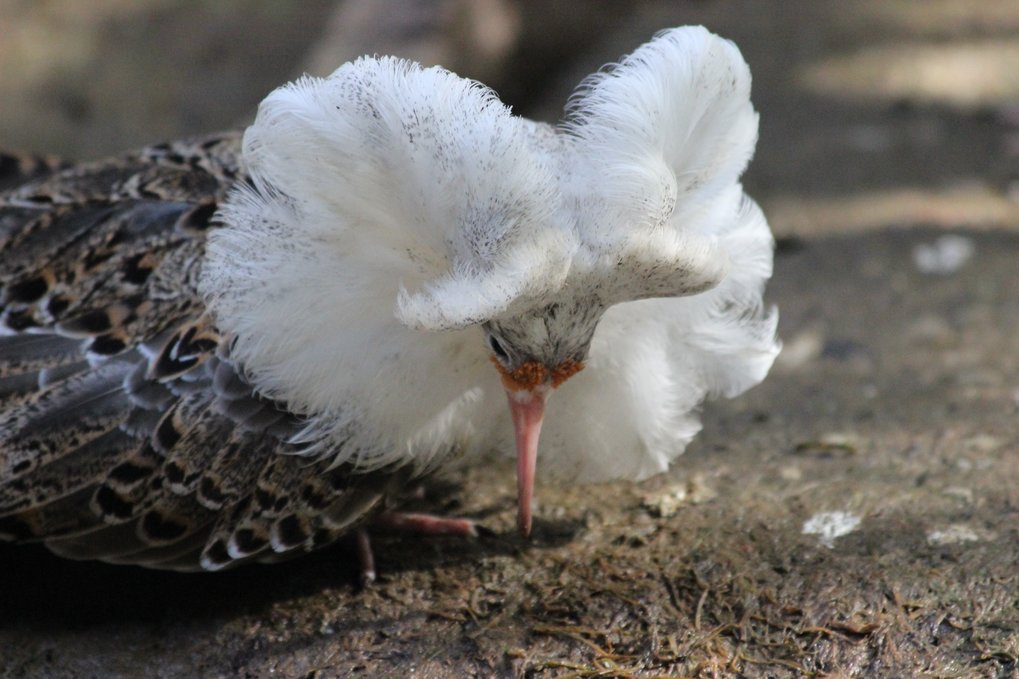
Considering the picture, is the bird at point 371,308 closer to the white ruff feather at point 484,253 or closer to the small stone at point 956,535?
the white ruff feather at point 484,253

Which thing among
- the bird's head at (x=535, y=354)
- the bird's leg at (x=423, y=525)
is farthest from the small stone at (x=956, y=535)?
the bird's leg at (x=423, y=525)

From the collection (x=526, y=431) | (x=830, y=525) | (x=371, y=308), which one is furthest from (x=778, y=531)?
(x=371, y=308)

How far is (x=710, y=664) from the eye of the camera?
4.02 meters

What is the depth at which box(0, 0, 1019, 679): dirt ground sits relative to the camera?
13.5ft

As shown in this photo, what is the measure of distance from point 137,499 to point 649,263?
7.08ft

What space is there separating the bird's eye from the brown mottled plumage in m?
0.79

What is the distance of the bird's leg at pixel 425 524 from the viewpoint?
478 cm

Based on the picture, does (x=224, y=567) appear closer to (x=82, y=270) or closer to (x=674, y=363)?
(x=82, y=270)

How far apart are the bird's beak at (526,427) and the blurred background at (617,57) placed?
3853mm

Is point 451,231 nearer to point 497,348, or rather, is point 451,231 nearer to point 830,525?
point 497,348

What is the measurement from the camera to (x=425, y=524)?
189 inches

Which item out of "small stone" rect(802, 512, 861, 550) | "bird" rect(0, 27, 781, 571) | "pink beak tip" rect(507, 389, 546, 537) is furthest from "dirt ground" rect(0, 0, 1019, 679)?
"pink beak tip" rect(507, 389, 546, 537)

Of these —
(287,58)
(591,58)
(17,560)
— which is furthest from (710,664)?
(287,58)

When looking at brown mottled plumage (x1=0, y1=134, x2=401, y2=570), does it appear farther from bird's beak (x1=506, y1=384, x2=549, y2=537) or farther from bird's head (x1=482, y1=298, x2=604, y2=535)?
bird's head (x1=482, y1=298, x2=604, y2=535)
